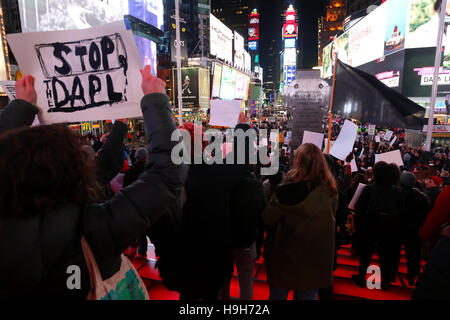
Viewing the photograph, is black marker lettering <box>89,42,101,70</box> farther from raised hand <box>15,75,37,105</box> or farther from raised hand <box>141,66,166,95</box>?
raised hand <box>141,66,166,95</box>

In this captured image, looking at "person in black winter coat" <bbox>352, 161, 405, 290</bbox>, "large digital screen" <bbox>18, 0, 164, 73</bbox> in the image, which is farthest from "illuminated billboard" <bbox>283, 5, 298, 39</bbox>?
"person in black winter coat" <bbox>352, 161, 405, 290</bbox>

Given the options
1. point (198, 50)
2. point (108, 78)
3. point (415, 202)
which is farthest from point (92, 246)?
point (198, 50)

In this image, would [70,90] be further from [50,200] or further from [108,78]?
[50,200]

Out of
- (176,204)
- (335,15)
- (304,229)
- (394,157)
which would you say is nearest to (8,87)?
(176,204)

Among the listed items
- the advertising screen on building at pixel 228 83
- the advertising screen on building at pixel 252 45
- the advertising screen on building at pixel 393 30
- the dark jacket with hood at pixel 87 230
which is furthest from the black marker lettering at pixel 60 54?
the advertising screen on building at pixel 252 45

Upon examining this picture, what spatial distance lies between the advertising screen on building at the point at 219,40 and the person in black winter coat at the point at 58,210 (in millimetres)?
39024

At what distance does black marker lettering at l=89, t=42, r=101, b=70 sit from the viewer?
2.16 metres

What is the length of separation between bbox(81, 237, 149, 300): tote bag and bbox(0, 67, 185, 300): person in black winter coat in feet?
0.10

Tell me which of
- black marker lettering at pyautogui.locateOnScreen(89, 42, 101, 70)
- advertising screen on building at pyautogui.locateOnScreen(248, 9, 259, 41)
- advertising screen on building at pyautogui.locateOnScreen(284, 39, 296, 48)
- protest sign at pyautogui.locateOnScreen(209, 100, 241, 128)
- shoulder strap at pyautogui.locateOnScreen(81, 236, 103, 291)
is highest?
advertising screen on building at pyautogui.locateOnScreen(248, 9, 259, 41)

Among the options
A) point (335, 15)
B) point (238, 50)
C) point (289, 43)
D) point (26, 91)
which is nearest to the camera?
point (26, 91)

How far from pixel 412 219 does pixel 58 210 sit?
3.97m

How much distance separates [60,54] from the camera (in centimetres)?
219

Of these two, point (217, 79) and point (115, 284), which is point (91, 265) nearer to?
point (115, 284)

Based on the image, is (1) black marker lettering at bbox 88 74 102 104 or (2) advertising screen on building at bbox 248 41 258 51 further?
(2) advertising screen on building at bbox 248 41 258 51
